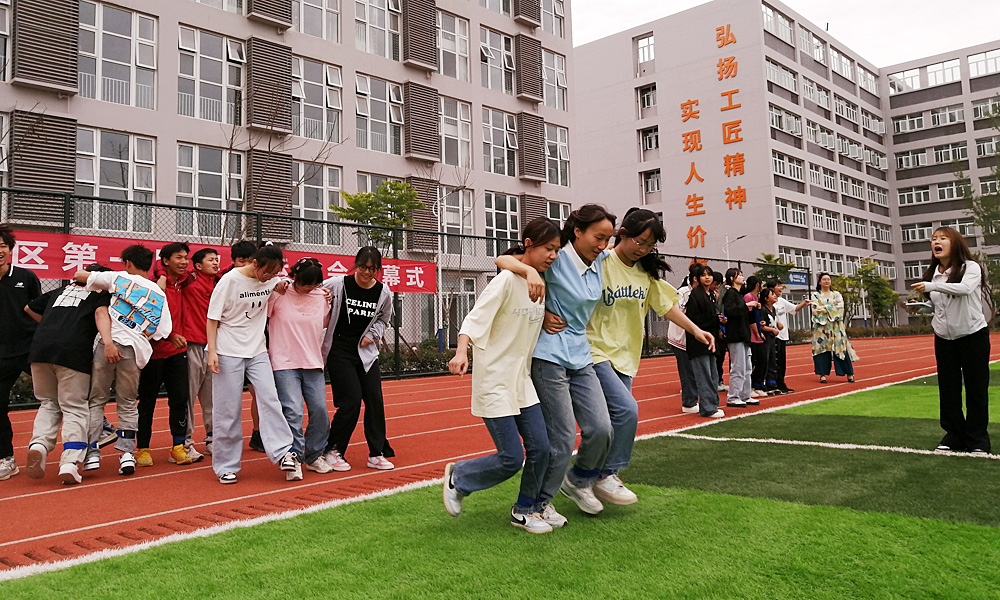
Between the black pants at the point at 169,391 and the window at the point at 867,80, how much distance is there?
191 feet

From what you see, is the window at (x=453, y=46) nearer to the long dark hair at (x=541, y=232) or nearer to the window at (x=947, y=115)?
the long dark hair at (x=541, y=232)

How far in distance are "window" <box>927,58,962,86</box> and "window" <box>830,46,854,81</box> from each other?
8.30m

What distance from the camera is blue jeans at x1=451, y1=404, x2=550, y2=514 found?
383cm

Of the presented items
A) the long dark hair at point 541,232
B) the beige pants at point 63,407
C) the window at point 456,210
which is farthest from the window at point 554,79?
the long dark hair at point 541,232

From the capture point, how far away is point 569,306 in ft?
13.1

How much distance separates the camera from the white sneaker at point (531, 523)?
12.7 feet

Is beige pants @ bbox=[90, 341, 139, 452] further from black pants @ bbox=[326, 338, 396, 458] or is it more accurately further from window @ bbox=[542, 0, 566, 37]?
window @ bbox=[542, 0, 566, 37]

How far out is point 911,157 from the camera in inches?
2249

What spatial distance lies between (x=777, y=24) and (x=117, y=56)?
3701 cm

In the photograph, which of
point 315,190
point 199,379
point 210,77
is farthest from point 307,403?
point 315,190

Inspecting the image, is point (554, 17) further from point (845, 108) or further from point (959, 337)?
point (959, 337)

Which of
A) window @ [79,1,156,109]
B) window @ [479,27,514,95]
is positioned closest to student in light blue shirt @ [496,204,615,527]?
window @ [79,1,156,109]

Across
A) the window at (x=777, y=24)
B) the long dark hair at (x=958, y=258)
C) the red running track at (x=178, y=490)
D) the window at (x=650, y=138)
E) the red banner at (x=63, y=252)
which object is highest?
the window at (x=777, y=24)

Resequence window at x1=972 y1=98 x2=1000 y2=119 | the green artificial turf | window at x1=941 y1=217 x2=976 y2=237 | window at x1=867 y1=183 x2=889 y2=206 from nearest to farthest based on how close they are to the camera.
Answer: the green artificial turf → window at x1=972 y1=98 x2=1000 y2=119 → window at x1=867 y1=183 x2=889 y2=206 → window at x1=941 y1=217 x2=976 y2=237
